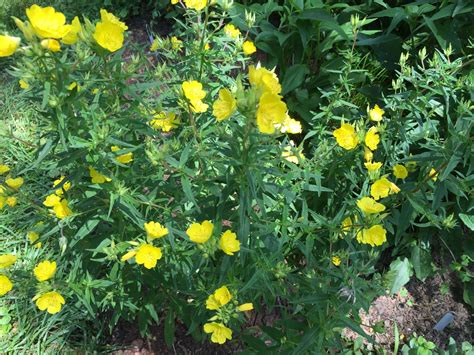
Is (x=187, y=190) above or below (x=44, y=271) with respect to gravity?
above

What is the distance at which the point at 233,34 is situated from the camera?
2.06 meters

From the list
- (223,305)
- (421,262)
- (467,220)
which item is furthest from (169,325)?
(467,220)

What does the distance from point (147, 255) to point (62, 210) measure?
1.20ft

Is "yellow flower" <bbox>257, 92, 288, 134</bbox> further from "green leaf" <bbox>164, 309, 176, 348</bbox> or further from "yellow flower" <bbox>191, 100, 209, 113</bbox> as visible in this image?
"green leaf" <bbox>164, 309, 176, 348</bbox>

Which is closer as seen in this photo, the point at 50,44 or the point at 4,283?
the point at 50,44

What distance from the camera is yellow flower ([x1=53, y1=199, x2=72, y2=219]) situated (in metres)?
1.67

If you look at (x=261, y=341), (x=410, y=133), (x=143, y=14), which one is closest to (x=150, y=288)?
(x=261, y=341)

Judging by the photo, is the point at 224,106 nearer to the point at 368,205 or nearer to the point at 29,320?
the point at 368,205

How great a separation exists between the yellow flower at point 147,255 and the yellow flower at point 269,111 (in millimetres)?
633

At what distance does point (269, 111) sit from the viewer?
127cm

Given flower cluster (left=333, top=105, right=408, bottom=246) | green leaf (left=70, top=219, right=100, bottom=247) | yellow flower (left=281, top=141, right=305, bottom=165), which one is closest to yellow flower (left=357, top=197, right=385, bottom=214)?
flower cluster (left=333, top=105, right=408, bottom=246)

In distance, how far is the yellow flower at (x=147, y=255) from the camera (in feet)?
5.27

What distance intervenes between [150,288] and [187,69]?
39.2 inches

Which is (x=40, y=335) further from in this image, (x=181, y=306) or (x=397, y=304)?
(x=397, y=304)
